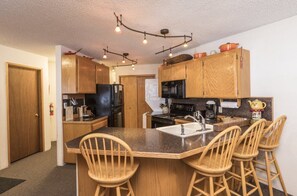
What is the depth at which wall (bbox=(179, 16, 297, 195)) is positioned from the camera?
2527 mm

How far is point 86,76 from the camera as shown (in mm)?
3990

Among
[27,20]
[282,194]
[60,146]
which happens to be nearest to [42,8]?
[27,20]

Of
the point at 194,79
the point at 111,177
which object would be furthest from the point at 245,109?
the point at 111,177

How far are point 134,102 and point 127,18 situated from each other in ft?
13.2

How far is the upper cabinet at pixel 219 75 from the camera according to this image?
286cm

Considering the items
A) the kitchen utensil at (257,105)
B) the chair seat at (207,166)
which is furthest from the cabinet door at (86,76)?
the kitchen utensil at (257,105)

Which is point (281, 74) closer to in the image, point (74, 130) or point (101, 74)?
point (74, 130)

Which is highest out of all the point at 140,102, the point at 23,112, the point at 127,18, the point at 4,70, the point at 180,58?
the point at 127,18

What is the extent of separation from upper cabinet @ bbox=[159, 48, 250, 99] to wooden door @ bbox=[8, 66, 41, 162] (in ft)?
11.7

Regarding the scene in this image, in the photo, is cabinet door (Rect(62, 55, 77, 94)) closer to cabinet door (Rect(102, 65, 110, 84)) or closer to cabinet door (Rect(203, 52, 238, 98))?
cabinet door (Rect(102, 65, 110, 84))

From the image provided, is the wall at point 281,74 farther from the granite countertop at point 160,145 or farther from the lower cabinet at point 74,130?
the lower cabinet at point 74,130

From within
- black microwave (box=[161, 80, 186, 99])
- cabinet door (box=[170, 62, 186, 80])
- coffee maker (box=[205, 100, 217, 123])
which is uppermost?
cabinet door (box=[170, 62, 186, 80])

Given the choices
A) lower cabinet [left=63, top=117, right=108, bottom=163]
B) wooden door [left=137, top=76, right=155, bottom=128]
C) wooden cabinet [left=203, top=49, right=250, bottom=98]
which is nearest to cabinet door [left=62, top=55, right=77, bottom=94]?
lower cabinet [left=63, top=117, right=108, bottom=163]

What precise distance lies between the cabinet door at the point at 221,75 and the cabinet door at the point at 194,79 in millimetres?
120
